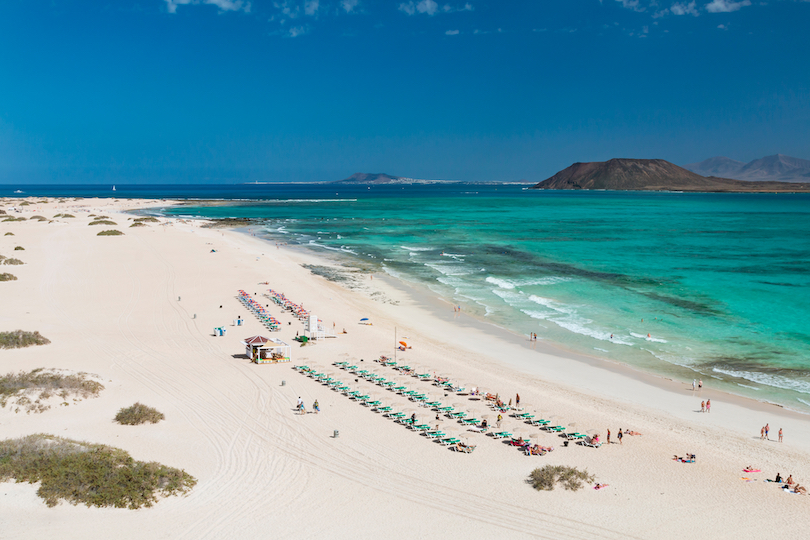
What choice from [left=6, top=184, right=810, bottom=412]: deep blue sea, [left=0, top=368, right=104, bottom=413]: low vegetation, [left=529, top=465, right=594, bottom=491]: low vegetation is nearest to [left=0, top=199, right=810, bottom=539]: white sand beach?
[left=529, top=465, right=594, bottom=491]: low vegetation

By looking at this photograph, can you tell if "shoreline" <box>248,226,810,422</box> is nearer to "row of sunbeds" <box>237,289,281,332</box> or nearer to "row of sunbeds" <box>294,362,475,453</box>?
"row of sunbeds" <box>294,362,475,453</box>

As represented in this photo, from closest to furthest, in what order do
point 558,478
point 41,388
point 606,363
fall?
point 558,478 < point 41,388 < point 606,363

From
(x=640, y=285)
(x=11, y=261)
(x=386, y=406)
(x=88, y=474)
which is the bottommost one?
(x=386, y=406)

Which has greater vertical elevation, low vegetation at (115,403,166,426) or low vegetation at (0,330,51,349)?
low vegetation at (0,330,51,349)

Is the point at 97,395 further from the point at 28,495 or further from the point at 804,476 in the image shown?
the point at 804,476

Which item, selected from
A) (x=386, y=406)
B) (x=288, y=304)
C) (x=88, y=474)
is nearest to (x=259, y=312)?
(x=288, y=304)

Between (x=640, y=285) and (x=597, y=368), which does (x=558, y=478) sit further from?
(x=640, y=285)

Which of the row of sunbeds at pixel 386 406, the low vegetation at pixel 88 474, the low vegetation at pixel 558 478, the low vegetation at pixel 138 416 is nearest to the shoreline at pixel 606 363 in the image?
the row of sunbeds at pixel 386 406
